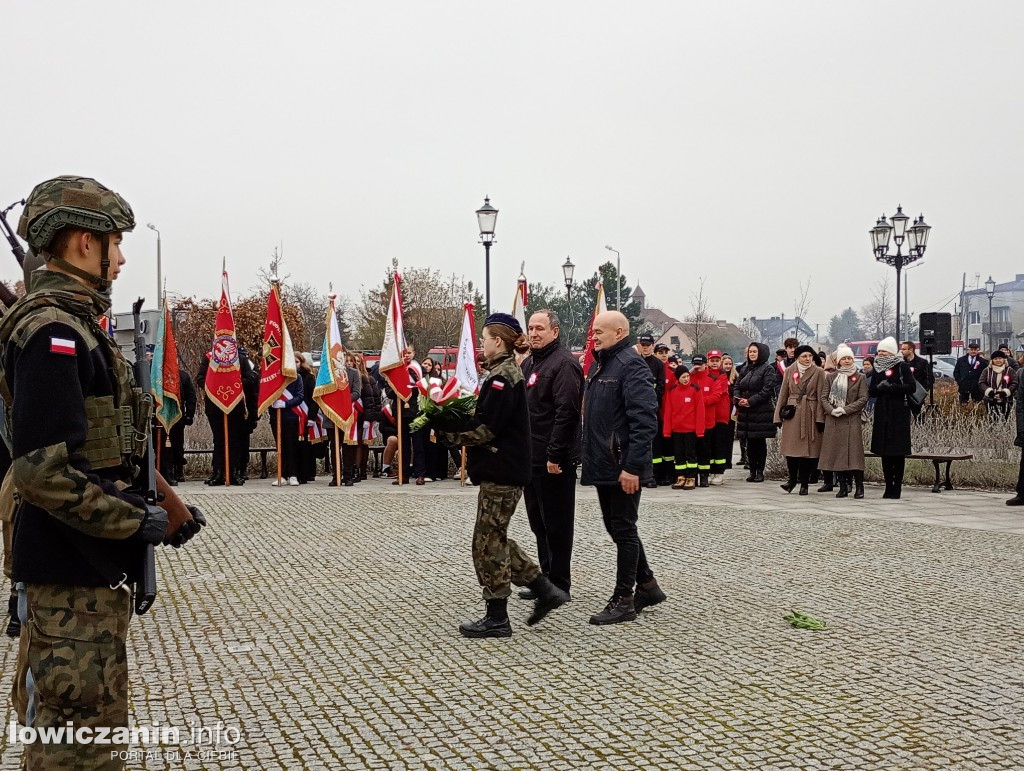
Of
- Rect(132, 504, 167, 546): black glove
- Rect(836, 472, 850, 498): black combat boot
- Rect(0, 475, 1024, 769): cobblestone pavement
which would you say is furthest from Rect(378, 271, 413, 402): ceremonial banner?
Rect(132, 504, 167, 546): black glove

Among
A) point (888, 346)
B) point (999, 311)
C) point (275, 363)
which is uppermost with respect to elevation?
point (999, 311)

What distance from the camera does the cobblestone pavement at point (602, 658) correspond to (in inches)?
190

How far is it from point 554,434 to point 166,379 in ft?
34.3

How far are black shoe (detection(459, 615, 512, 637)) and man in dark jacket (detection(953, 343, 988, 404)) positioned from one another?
716 inches

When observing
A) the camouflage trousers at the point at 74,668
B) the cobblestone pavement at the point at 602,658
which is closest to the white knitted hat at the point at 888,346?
the cobblestone pavement at the point at 602,658

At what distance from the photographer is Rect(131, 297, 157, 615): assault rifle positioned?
134 inches

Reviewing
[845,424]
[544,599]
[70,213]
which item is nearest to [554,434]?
[544,599]

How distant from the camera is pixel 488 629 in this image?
22.7 feet

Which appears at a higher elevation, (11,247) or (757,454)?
(11,247)

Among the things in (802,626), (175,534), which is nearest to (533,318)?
(802,626)

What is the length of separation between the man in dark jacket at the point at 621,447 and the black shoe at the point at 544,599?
11.4 inches

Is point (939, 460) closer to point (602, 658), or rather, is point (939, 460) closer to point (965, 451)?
point (965, 451)

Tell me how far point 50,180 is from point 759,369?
14.3 m

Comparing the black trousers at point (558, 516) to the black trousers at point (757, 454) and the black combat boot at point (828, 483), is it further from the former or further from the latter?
the black trousers at point (757, 454)
